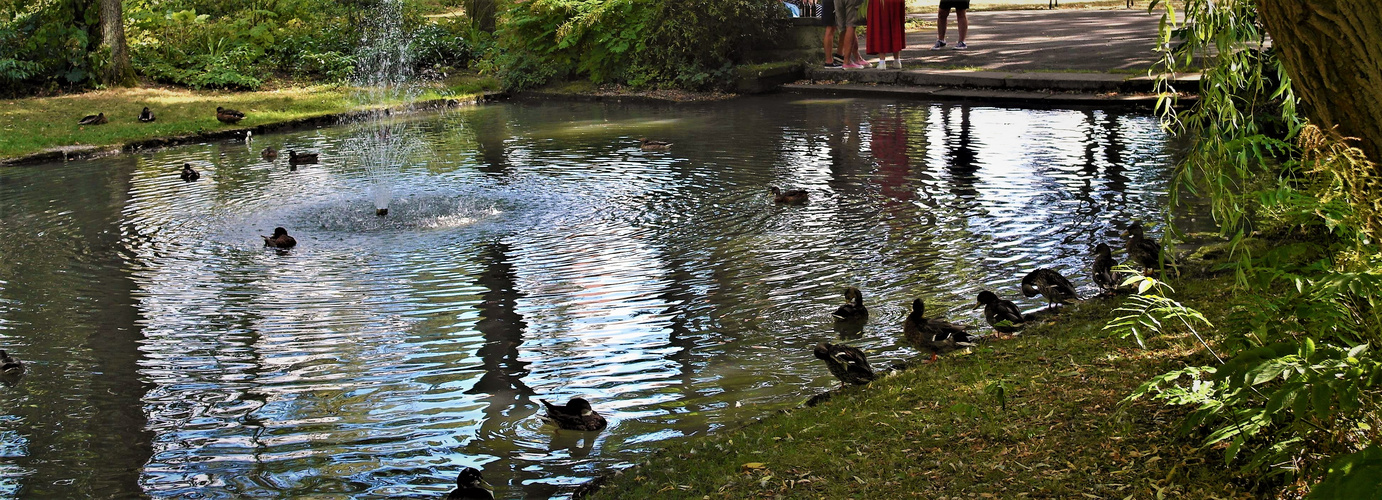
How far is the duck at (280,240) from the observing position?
10.2m

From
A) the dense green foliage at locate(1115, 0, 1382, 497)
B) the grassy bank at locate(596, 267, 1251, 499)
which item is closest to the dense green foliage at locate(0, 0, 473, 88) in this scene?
the grassy bank at locate(596, 267, 1251, 499)

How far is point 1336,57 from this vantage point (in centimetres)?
338

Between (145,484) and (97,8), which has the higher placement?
(97,8)

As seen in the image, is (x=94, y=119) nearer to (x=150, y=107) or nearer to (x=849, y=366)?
(x=150, y=107)

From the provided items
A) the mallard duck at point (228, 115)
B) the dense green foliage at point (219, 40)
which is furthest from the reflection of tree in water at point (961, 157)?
the dense green foliage at point (219, 40)

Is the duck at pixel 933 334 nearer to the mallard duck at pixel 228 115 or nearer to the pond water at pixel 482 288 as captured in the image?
the pond water at pixel 482 288

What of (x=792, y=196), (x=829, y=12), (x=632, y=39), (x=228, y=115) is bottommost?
(x=792, y=196)

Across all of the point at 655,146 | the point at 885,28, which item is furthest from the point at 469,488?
the point at 885,28

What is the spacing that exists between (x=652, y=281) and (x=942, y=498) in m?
4.82

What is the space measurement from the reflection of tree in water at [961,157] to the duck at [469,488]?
6.88 metres

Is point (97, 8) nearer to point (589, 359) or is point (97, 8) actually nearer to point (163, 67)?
point (163, 67)

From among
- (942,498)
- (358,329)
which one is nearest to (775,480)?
(942,498)

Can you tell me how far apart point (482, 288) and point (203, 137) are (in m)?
11.8

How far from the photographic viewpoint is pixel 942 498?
403 centimetres
